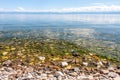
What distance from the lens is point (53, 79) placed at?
15.4 m

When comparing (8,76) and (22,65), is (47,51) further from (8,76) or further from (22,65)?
(8,76)

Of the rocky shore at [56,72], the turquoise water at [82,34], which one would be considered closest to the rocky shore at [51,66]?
the rocky shore at [56,72]

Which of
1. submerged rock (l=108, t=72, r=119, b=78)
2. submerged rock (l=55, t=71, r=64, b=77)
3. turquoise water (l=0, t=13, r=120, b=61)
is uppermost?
submerged rock (l=55, t=71, r=64, b=77)

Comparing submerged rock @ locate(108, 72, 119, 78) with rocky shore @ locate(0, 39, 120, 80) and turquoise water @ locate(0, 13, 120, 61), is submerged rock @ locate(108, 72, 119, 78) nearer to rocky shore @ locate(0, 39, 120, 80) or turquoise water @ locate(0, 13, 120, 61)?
rocky shore @ locate(0, 39, 120, 80)

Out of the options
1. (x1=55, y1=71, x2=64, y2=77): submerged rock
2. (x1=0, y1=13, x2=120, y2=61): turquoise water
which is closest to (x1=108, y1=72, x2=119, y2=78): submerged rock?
(x1=55, y1=71, x2=64, y2=77): submerged rock

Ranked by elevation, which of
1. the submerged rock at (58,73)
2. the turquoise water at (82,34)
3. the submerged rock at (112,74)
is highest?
the submerged rock at (58,73)

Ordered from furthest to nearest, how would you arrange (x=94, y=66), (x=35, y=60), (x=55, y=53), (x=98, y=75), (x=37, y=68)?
(x=55, y=53) < (x=35, y=60) < (x=94, y=66) < (x=37, y=68) < (x=98, y=75)

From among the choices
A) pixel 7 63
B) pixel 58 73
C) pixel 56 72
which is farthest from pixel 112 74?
pixel 7 63

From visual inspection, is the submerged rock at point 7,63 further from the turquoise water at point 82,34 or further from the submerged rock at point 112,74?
the turquoise water at point 82,34

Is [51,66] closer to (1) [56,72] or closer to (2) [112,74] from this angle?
(1) [56,72]

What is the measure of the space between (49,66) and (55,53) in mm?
4847

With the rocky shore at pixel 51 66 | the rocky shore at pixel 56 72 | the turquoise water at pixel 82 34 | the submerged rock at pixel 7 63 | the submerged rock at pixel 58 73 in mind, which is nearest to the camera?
the rocky shore at pixel 56 72

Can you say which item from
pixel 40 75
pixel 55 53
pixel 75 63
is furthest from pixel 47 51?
pixel 40 75

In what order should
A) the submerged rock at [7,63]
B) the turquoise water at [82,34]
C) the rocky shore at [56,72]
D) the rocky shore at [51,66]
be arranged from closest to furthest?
1. the rocky shore at [56,72]
2. the rocky shore at [51,66]
3. the submerged rock at [7,63]
4. the turquoise water at [82,34]
